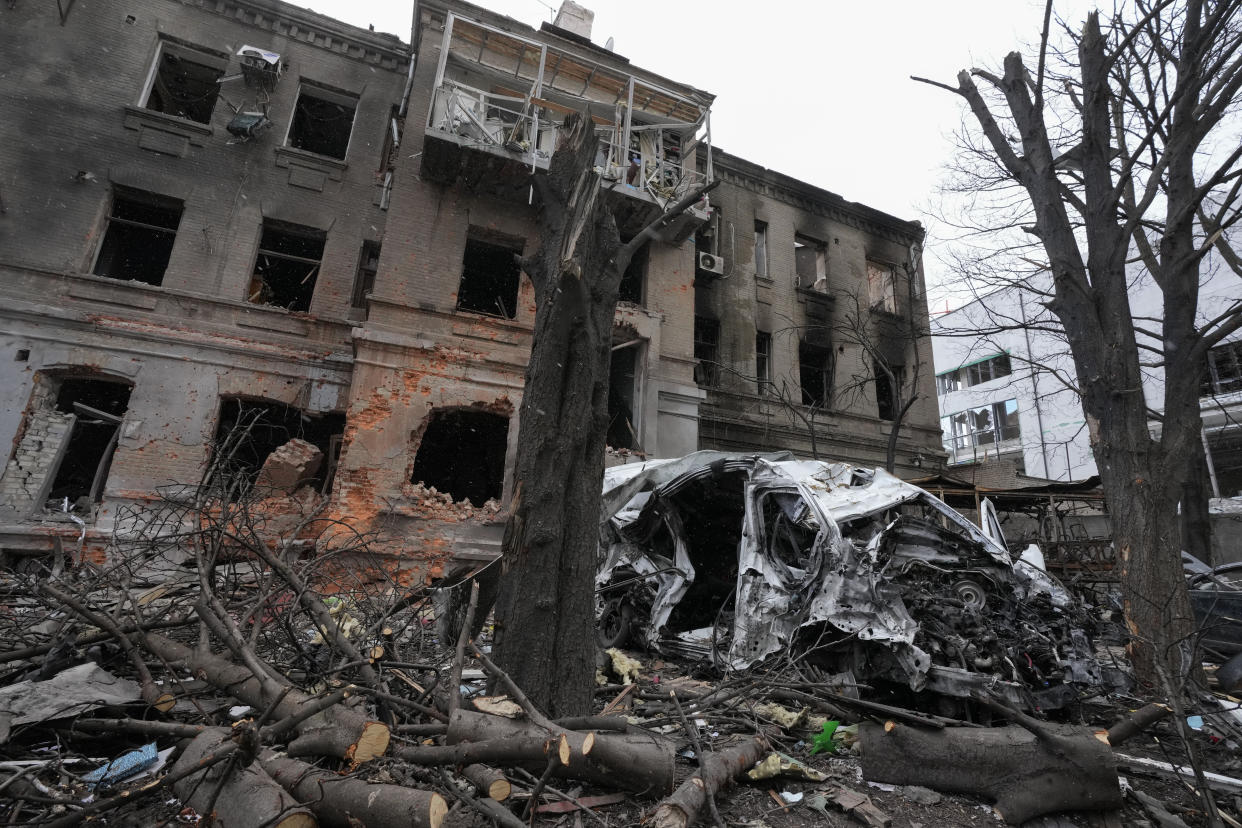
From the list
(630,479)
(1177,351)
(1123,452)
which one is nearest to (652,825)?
(630,479)

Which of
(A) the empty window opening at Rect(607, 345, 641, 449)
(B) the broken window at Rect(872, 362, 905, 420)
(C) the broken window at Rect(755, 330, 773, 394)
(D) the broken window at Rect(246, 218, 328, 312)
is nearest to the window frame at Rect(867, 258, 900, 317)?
(B) the broken window at Rect(872, 362, 905, 420)

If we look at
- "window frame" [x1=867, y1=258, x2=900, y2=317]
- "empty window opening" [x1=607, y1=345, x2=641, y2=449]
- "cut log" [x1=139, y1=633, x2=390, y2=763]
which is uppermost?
"window frame" [x1=867, y1=258, x2=900, y2=317]

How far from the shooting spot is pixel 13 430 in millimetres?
9484

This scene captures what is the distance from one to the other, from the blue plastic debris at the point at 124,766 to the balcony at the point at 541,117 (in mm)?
10171

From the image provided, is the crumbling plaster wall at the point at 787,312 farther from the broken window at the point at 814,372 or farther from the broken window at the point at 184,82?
the broken window at the point at 184,82

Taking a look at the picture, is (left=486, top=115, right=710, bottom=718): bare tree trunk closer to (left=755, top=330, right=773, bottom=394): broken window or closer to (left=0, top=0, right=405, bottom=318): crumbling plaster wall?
(left=0, top=0, right=405, bottom=318): crumbling plaster wall

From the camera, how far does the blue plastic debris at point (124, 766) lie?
2.66m

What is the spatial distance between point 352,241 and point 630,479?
9.17 meters

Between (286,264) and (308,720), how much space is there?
1295 cm

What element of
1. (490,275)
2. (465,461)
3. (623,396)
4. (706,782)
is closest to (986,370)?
(623,396)

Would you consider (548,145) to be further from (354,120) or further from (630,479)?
(630,479)

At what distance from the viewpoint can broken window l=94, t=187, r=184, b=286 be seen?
1121 cm

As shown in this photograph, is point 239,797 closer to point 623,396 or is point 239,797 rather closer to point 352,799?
point 352,799

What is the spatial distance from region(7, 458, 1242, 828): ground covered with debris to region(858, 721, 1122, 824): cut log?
0.03 ft
